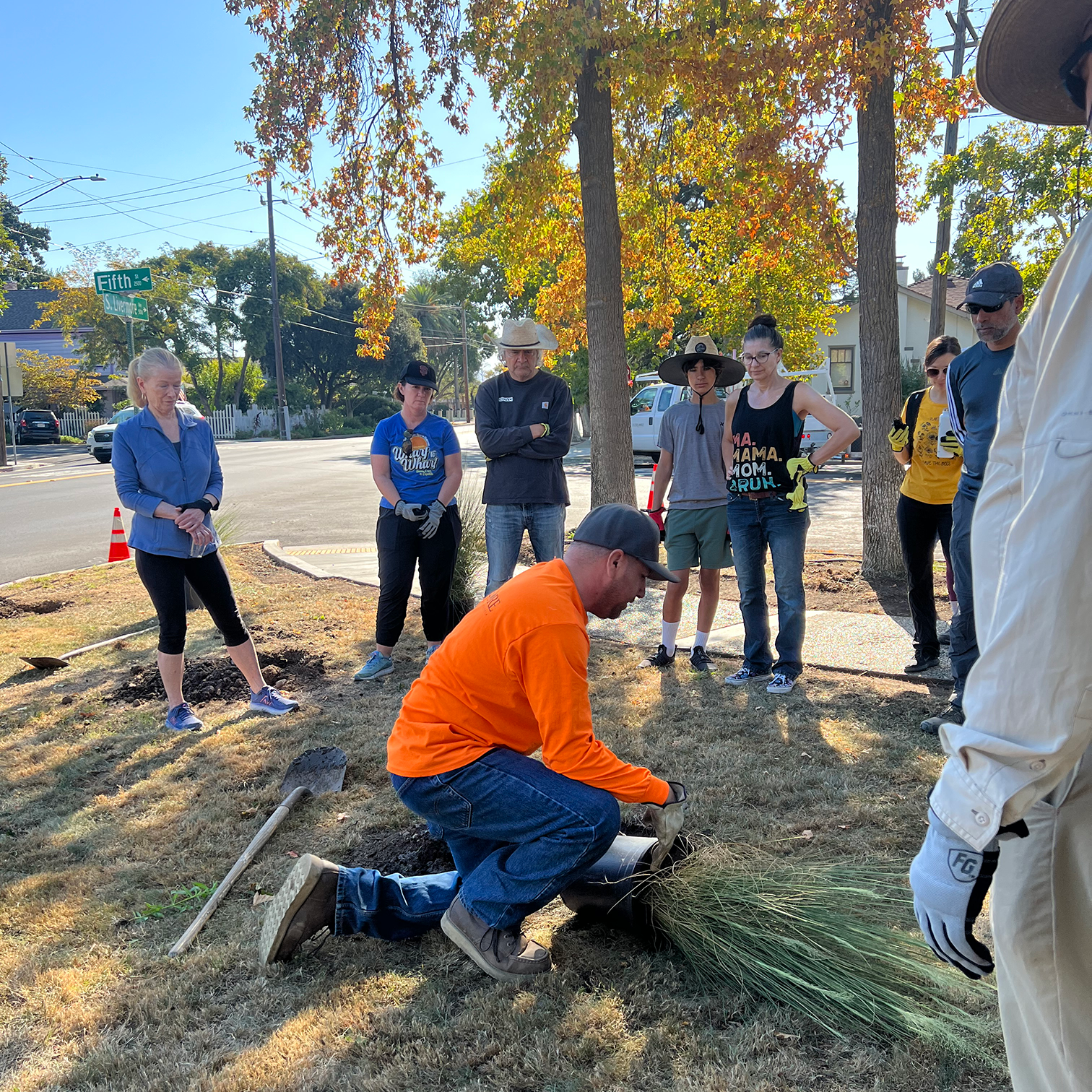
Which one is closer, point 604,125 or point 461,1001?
point 461,1001

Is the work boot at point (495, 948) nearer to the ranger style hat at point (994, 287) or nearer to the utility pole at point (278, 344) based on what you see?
the ranger style hat at point (994, 287)

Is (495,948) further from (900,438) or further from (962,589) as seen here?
(900,438)

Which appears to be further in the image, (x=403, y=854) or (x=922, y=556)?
(x=922, y=556)

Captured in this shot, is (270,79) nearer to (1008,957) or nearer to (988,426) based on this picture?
(988,426)

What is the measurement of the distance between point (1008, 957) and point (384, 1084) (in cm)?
160

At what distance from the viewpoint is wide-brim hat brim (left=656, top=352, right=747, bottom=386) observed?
17.2ft

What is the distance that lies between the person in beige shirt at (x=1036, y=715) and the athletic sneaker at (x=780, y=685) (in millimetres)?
3671

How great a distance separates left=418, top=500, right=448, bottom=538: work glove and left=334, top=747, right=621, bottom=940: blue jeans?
9.74 feet

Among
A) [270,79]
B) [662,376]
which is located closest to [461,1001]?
[662,376]

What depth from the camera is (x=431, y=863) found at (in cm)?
325

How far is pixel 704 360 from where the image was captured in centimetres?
522

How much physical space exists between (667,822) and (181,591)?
10.4ft

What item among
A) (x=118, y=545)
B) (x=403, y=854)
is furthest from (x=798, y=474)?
(x=118, y=545)

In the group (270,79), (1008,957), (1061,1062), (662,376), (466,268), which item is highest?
(466,268)
